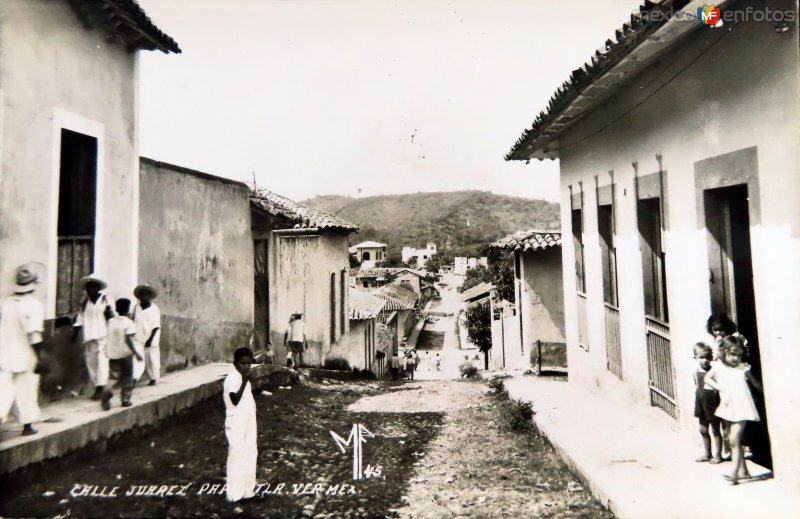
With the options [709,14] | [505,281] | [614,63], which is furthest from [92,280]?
[505,281]

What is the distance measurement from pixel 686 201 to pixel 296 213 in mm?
7564

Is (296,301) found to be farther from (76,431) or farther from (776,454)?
(776,454)

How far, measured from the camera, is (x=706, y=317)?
167 inches

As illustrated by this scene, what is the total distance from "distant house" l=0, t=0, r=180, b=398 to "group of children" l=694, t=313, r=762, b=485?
5.45 metres

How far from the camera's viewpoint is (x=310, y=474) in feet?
12.8

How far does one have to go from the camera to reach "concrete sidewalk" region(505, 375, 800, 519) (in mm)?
3219

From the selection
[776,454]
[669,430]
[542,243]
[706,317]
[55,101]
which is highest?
[55,101]

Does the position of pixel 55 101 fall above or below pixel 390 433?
above

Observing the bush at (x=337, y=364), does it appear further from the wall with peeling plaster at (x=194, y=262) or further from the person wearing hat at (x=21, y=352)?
the person wearing hat at (x=21, y=352)

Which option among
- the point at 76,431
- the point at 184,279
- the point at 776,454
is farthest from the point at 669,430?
the point at 184,279

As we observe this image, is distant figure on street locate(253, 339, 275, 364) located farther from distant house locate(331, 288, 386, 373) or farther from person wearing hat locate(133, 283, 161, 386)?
person wearing hat locate(133, 283, 161, 386)

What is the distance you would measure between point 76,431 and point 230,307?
3382mm

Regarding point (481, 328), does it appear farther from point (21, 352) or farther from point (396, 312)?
point (21, 352)

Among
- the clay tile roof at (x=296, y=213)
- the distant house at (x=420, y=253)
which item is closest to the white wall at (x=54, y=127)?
the clay tile roof at (x=296, y=213)
